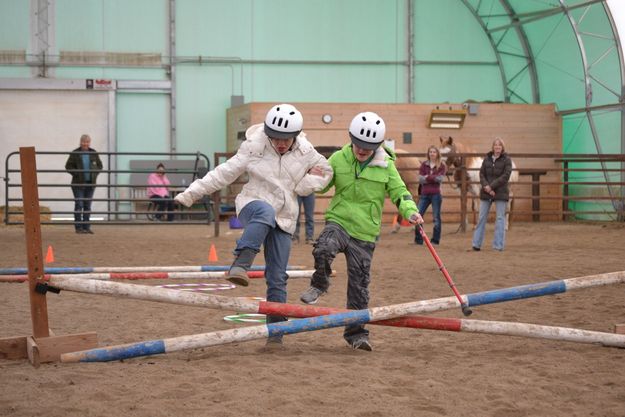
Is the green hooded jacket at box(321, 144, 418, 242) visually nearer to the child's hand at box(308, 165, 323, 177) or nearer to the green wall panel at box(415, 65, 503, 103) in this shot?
the child's hand at box(308, 165, 323, 177)

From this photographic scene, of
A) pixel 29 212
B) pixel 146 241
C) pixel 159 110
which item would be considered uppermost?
pixel 159 110

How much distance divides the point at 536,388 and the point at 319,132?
19352 mm

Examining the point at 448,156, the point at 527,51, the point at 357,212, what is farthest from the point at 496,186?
the point at 527,51

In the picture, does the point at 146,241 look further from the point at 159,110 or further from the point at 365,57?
the point at 365,57

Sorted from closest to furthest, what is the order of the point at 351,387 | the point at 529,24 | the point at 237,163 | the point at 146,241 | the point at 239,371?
the point at 351,387
the point at 239,371
the point at 237,163
the point at 146,241
the point at 529,24

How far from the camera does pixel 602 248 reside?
15008 millimetres

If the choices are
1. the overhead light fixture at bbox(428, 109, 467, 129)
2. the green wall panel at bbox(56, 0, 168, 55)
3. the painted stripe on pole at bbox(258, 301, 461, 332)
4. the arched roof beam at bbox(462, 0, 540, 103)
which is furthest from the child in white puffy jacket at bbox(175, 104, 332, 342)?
the arched roof beam at bbox(462, 0, 540, 103)

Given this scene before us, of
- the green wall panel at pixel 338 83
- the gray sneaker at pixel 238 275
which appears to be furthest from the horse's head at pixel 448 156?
the gray sneaker at pixel 238 275

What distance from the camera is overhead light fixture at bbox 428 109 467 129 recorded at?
80.7 feet

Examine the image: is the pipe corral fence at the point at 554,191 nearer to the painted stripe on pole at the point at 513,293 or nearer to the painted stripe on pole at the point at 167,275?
the painted stripe on pole at the point at 167,275

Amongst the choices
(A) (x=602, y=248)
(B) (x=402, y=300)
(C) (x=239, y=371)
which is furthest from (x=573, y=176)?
(C) (x=239, y=371)

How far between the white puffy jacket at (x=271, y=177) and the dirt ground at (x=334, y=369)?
950 mm

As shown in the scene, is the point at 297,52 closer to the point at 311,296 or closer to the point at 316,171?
the point at 316,171

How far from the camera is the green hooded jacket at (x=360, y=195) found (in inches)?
257
